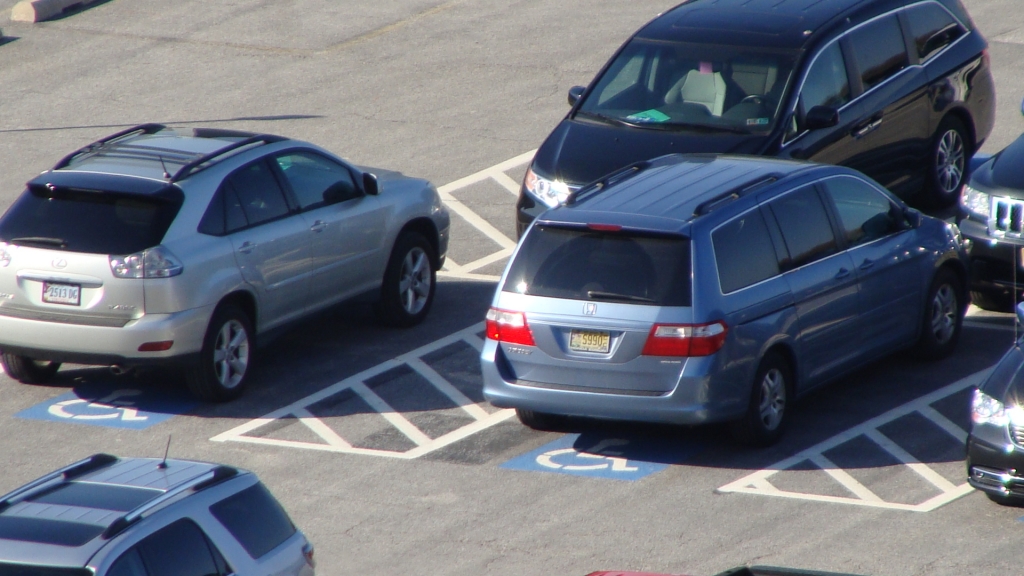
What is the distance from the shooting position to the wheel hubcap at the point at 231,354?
1204 centimetres

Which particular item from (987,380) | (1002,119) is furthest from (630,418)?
(1002,119)

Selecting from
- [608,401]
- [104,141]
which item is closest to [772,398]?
[608,401]

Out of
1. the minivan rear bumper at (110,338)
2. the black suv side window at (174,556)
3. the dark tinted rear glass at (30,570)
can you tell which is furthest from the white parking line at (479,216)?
the dark tinted rear glass at (30,570)

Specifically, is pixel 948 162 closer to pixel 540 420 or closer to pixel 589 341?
pixel 540 420

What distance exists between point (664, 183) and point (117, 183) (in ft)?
12.8

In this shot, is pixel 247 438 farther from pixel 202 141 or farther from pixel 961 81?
pixel 961 81

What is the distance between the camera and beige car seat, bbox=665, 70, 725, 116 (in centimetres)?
1370

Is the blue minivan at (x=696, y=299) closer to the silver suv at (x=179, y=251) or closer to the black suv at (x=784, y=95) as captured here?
the black suv at (x=784, y=95)

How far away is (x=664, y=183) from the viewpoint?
1141 cm

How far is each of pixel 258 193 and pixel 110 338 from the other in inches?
66.5

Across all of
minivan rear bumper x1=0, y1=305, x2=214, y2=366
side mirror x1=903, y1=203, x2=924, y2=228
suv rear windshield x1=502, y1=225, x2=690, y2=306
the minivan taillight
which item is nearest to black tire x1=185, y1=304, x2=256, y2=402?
minivan rear bumper x1=0, y1=305, x2=214, y2=366

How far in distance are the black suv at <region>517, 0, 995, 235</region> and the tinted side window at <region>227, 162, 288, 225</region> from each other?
204 cm

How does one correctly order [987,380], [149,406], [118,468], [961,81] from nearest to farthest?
[118,468]
[987,380]
[149,406]
[961,81]

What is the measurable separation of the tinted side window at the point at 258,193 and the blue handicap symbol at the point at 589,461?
2929 mm
